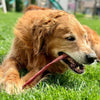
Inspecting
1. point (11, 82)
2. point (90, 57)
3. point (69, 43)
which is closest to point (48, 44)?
point (69, 43)

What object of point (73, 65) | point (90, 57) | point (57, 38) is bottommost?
point (73, 65)

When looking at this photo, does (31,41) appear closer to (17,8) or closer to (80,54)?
(80,54)

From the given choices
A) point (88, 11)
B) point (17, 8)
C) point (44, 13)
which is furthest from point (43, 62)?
point (88, 11)

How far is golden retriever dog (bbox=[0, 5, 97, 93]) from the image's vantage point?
279 centimetres

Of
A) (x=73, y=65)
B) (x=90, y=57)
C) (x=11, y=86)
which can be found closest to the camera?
(x=11, y=86)

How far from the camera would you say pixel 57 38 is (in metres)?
2.88

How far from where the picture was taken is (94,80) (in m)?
2.99

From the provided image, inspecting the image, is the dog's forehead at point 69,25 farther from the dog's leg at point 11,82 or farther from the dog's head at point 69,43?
the dog's leg at point 11,82

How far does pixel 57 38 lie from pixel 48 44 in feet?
0.52

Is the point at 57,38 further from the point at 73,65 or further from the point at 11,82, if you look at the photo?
the point at 11,82

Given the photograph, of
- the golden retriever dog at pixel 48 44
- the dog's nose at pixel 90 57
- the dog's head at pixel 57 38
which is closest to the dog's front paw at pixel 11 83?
the golden retriever dog at pixel 48 44

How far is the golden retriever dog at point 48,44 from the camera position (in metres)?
2.79

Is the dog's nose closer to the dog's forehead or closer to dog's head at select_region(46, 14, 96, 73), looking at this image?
dog's head at select_region(46, 14, 96, 73)

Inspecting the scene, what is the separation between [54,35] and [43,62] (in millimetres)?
425
